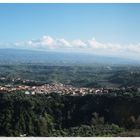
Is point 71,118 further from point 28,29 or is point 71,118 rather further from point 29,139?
point 28,29

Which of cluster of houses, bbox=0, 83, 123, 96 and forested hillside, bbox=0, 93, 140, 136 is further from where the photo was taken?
cluster of houses, bbox=0, 83, 123, 96

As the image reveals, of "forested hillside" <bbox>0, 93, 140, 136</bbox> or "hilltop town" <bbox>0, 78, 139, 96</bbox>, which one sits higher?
"hilltop town" <bbox>0, 78, 139, 96</bbox>

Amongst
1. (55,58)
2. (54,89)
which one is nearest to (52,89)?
(54,89)

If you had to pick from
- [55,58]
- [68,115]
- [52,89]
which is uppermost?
[55,58]

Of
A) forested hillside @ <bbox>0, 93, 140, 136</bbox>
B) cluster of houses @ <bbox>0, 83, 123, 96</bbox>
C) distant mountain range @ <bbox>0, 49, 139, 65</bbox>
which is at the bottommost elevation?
forested hillside @ <bbox>0, 93, 140, 136</bbox>

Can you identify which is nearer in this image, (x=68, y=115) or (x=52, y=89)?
(x=68, y=115)

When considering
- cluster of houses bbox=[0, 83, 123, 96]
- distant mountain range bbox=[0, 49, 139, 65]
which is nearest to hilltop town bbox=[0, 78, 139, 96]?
cluster of houses bbox=[0, 83, 123, 96]

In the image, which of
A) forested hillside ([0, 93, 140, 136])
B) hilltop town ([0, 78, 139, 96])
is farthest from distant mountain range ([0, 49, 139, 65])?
forested hillside ([0, 93, 140, 136])

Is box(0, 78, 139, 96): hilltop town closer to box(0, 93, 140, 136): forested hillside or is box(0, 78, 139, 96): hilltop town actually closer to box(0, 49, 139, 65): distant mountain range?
box(0, 93, 140, 136): forested hillside

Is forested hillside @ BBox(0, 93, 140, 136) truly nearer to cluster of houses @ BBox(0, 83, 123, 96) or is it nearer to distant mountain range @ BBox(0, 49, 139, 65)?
cluster of houses @ BBox(0, 83, 123, 96)

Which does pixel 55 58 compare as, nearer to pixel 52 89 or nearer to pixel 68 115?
pixel 52 89
